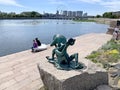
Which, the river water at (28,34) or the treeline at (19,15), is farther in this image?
the treeline at (19,15)

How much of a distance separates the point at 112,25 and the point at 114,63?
8.40 m

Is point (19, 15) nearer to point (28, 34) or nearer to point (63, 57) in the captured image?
point (28, 34)

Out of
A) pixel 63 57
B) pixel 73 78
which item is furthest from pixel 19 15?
pixel 73 78

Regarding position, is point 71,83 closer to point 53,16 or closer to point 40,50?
point 40,50

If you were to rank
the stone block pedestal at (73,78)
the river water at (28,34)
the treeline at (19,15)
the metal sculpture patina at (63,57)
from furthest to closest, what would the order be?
the treeline at (19,15) < the river water at (28,34) < the metal sculpture patina at (63,57) < the stone block pedestal at (73,78)

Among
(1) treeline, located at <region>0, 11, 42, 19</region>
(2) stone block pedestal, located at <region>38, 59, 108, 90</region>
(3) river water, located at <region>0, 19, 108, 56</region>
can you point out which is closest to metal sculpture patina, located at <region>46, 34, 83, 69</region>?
(2) stone block pedestal, located at <region>38, 59, 108, 90</region>

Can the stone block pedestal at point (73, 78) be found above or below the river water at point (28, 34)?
above

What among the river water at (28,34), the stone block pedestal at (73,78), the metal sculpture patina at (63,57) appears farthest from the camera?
the river water at (28,34)

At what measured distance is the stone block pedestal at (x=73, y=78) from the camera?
11.1ft

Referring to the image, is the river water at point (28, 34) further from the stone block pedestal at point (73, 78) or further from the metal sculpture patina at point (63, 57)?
the stone block pedestal at point (73, 78)

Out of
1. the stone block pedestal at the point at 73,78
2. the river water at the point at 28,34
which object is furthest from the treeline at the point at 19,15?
the stone block pedestal at the point at 73,78

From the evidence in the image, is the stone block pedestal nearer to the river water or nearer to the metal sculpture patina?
the metal sculpture patina

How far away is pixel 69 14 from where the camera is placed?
114250 mm

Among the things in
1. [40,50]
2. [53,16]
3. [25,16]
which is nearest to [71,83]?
[40,50]
